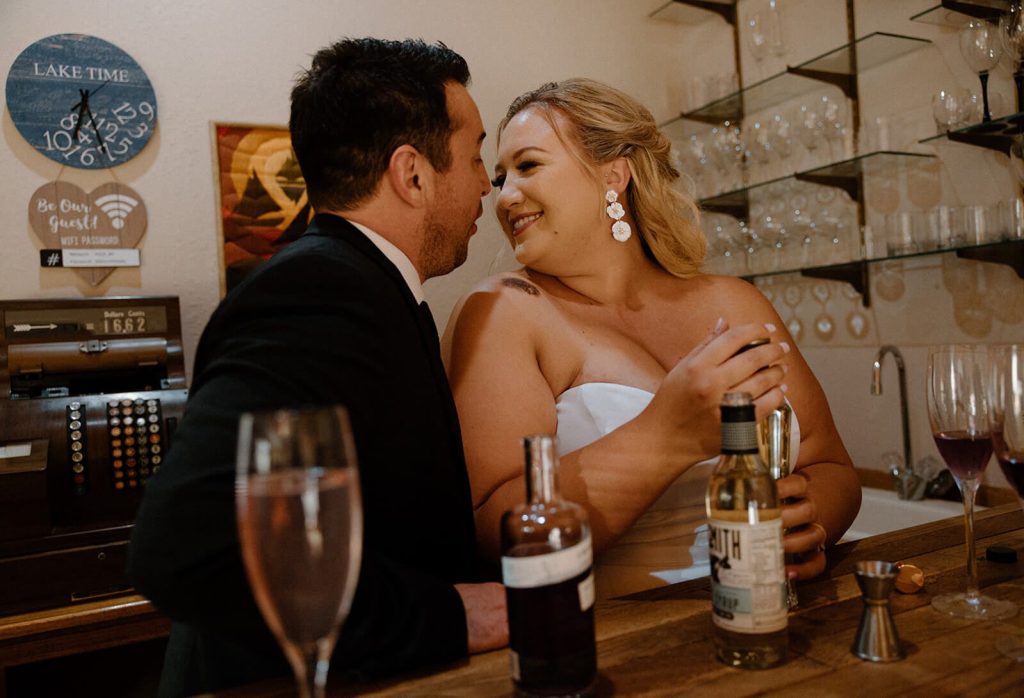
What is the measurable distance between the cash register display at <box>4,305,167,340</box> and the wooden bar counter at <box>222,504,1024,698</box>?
5.68 ft

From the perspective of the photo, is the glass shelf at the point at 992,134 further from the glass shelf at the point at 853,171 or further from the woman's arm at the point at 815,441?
the woman's arm at the point at 815,441

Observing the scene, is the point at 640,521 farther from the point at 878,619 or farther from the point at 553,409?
the point at 878,619

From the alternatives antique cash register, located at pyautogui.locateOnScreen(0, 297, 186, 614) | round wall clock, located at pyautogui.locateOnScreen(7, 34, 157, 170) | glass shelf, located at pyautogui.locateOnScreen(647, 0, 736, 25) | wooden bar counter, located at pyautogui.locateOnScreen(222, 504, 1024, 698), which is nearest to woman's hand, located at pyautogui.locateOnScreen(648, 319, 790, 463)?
wooden bar counter, located at pyautogui.locateOnScreen(222, 504, 1024, 698)

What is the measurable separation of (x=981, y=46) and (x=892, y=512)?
1419mm

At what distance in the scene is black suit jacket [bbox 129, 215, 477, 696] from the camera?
773 mm

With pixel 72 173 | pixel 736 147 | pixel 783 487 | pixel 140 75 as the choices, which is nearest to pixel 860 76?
pixel 736 147

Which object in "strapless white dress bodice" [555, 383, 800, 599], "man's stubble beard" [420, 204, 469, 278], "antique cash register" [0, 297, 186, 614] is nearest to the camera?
"man's stubble beard" [420, 204, 469, 278]

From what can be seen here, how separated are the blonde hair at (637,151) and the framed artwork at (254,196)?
129 centimetres

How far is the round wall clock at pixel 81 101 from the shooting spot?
2471mm

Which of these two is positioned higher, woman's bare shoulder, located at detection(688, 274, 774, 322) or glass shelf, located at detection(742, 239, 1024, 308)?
glass shelf, located at detection(742, 239, 1024, 308)

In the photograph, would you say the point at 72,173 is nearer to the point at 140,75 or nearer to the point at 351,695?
the point at 140,75

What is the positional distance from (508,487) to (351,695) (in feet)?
1.68

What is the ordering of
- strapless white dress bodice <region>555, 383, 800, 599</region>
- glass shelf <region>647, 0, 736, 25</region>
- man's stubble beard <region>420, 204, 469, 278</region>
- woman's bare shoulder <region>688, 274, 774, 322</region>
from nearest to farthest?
man's stubble beard <region>420, 204, 469, 278</region> < strapless white dress bodice <region>555, 383, 800, 599</region> < woman's bare shoulder <region>688, 274, 774, 322</region> < glass shelf <region>647, 0, 736, 25</region>

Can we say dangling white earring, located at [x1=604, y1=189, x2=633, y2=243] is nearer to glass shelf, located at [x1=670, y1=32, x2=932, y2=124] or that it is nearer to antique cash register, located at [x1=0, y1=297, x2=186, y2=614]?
antique cash register, located at [x1=0, y1=297, x2=186, y2=614]
